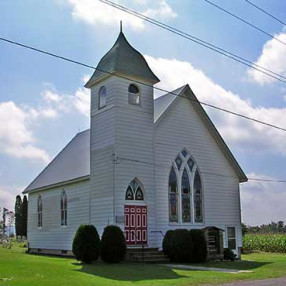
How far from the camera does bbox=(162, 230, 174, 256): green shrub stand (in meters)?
25.1

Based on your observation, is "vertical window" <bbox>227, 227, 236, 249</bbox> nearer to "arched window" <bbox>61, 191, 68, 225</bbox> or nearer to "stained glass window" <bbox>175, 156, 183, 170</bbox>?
"stained glass window" <bbox>175, 156, 183, 170</bbox>

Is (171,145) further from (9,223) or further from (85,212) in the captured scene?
(9,223)

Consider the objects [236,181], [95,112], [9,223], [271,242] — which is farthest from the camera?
[9,223]

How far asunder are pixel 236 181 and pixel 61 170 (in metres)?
11.9

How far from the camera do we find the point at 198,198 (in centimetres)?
2919

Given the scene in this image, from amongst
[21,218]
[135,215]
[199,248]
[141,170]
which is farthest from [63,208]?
[21,218]

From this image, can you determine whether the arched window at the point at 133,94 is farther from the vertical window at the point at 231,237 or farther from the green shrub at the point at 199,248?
the vertical window at the point at 231,237

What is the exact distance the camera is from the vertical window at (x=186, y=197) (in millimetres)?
28219

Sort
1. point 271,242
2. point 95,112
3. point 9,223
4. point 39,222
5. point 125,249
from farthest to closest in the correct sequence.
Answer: point 9,223 → point 271,242 → point 39,222 → point 95,112 → point 125,249

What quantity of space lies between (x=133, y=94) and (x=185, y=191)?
6546mm

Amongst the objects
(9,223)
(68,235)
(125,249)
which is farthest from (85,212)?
(9,223)

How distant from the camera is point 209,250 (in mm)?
26328

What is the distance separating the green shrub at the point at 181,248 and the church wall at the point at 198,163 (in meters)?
1.85

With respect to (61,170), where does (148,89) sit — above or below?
above
